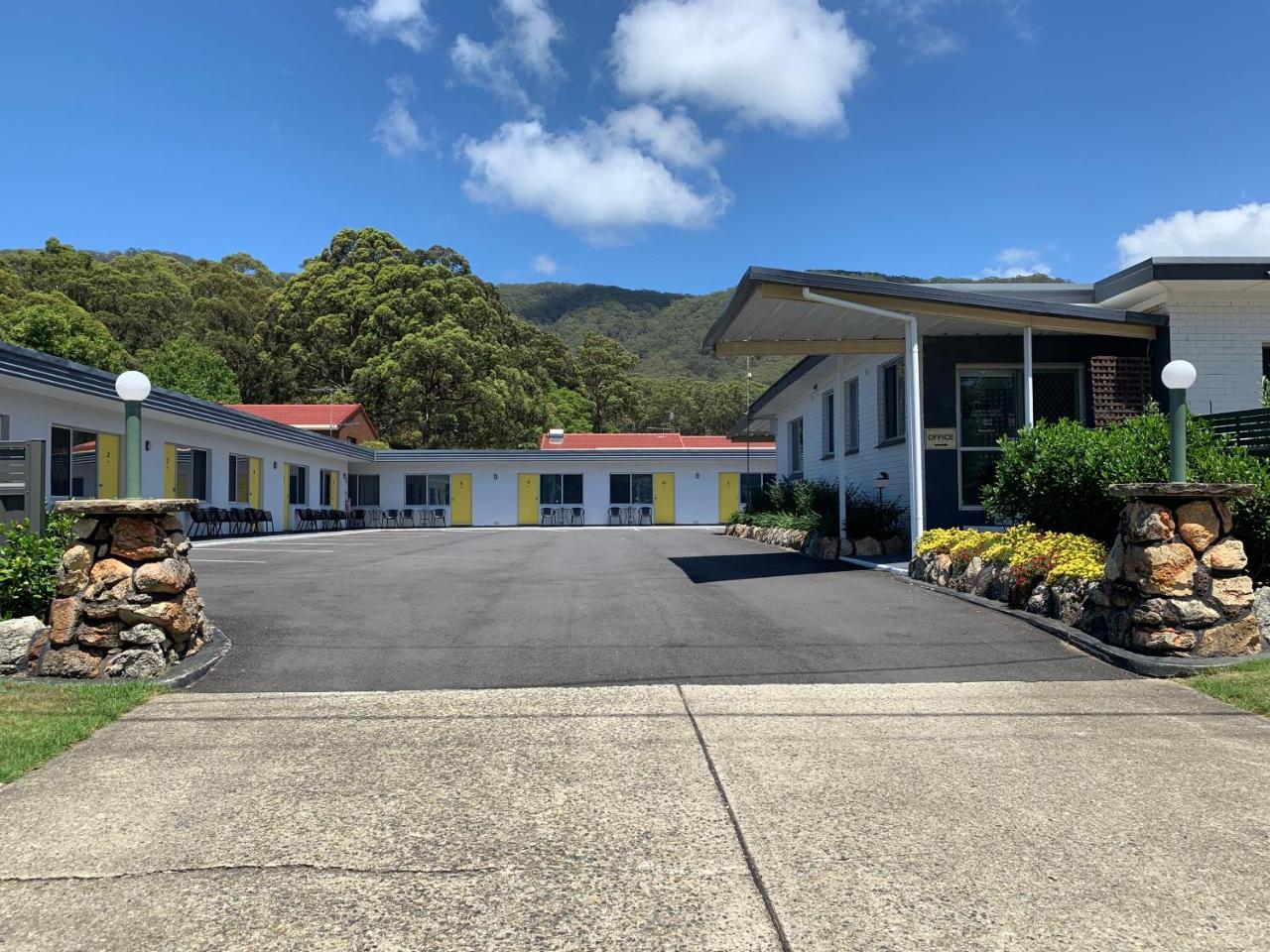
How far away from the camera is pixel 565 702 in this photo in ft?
17.5

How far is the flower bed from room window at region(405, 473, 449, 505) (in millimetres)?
25670

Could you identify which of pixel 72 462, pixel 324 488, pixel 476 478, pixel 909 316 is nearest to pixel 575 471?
pixel 476 478

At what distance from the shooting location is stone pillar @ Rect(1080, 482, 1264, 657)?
6102 mm

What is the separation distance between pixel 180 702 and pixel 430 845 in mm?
2804

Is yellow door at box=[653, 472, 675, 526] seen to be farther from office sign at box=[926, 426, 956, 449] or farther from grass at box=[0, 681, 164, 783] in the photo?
grass at box=[0, 681, 164, 783]

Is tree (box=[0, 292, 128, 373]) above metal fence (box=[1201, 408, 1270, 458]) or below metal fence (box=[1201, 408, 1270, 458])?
above

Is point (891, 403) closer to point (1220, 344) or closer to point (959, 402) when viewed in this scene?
point (959, 402)

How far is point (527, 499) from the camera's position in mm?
34344

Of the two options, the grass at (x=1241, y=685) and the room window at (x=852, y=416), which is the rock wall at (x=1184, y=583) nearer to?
the grass at (x=1241, y=685)

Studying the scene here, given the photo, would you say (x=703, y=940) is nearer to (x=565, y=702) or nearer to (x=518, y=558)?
(x=565, y=702)

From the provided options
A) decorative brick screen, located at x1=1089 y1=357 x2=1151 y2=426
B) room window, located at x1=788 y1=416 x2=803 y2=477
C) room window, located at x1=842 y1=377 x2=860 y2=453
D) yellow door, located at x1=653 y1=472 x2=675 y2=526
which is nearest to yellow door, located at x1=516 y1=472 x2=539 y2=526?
yellow door, located at x1=653 y1=472 x2=675 y2=526

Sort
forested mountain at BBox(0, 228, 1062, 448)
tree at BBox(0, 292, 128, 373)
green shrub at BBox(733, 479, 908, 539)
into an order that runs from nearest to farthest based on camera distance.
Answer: green shrub at BBox(733, 479, 908, 539)
tree at BBox(0, 292, 128, 373)
forested mountain at BBox(0, 228, 1062, 448)

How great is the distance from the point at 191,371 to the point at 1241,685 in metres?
44.2

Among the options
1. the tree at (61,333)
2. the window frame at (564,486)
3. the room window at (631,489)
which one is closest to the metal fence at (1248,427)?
the room window at (631,489)
